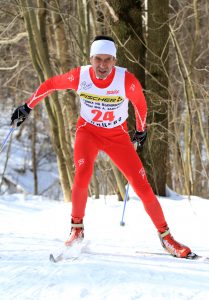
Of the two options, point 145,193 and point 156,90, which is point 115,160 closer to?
point 145,193

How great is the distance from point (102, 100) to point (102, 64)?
304 mm

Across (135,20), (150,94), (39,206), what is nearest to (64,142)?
(39,206)

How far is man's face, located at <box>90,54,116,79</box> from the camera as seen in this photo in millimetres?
4000

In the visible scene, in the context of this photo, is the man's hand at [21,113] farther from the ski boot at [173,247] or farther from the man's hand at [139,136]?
the ski boot at [173,247]

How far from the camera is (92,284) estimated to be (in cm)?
294

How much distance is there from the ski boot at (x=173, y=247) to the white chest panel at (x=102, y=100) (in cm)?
102

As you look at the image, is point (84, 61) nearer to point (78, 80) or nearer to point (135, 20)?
point (135, 20)

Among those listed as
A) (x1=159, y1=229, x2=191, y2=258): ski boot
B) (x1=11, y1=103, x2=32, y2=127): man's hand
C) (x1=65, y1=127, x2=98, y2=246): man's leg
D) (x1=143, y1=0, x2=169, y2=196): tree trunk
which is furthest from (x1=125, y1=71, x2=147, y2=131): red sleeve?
(x1=143, y1=0, x2=169, y2=196): tree trunk

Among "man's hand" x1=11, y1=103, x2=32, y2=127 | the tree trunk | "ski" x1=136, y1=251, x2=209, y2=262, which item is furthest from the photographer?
the tree trunk

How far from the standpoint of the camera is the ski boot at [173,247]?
12.9ft

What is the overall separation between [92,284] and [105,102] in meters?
1.69

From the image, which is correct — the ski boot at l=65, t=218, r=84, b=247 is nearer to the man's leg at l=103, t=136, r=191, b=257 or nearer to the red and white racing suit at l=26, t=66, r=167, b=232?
the red and white racing suit at l=26, t=66, r=167, b=232

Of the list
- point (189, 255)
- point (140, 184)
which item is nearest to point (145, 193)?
point (140, 184)

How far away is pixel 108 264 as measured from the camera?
3430mm
